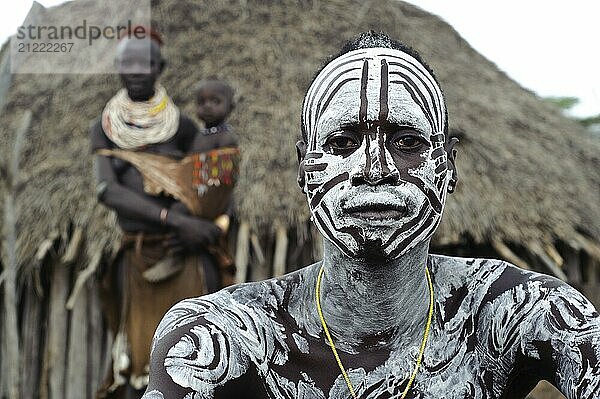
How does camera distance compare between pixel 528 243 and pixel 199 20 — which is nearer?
pixel 528 243

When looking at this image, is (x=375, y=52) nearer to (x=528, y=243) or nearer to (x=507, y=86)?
(x=528, y=243)

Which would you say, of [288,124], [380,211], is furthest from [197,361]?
[288,124]

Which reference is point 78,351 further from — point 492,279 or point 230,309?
point 492,279

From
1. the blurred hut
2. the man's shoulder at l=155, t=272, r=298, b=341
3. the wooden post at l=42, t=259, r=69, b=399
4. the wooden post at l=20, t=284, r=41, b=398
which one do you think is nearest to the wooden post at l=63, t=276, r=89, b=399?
the blurred hut

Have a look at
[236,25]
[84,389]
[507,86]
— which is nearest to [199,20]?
[236,25]

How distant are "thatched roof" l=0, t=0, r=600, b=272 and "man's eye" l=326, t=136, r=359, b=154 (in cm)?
651

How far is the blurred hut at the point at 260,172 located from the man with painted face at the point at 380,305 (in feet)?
16.2

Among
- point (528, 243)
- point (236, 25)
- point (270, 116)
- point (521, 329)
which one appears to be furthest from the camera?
point (236, 25)

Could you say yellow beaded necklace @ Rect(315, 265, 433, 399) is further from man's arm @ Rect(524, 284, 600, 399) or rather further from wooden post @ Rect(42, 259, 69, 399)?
wooden post @ Rect(42, 259, 69, 399)

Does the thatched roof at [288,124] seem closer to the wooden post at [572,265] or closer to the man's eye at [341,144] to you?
the wooden post at [572,265]

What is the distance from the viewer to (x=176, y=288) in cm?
636

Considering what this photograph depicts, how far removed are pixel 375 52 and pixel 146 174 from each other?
12.8 feet

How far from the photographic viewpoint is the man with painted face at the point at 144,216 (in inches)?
247

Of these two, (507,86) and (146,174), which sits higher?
(507,86)
